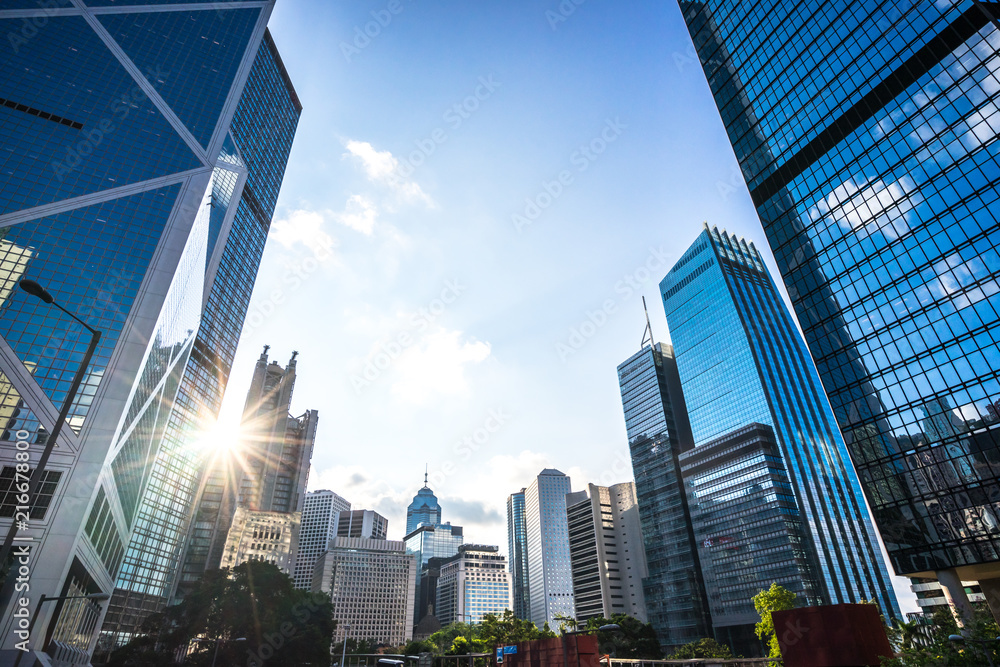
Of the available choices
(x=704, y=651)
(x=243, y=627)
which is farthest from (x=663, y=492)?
(x=243, y=627)

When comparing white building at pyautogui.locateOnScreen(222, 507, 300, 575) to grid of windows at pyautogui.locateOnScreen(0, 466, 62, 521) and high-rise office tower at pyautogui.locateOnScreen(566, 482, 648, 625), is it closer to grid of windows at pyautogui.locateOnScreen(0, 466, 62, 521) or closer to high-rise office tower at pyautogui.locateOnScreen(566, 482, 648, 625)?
high-rise office tower at pyautogui.locateOnScreen(566, 482, 648, 625)

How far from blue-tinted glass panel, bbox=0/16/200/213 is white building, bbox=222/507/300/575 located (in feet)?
347

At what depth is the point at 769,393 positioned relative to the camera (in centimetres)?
11388

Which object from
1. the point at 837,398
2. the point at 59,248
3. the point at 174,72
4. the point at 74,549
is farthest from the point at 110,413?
the point at 837,398

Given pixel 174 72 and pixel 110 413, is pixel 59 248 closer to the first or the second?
pixel 110 413

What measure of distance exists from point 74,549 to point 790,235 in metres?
77.8

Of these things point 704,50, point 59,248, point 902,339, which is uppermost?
point 704,50

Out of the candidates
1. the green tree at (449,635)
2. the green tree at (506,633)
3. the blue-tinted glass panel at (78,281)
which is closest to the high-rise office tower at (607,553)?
the green tree at (449,635)

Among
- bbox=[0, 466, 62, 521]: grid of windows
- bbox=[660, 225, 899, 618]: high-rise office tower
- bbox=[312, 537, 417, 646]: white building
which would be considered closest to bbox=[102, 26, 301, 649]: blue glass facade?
bbox=[312, 537, 417, 646]: white building

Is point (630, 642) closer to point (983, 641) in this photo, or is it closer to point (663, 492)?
point (663, 492)

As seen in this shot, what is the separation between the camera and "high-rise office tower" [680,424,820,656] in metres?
98.0

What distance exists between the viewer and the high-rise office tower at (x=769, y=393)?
10450 cm

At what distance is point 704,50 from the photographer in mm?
77562

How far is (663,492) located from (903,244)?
3782 inches
